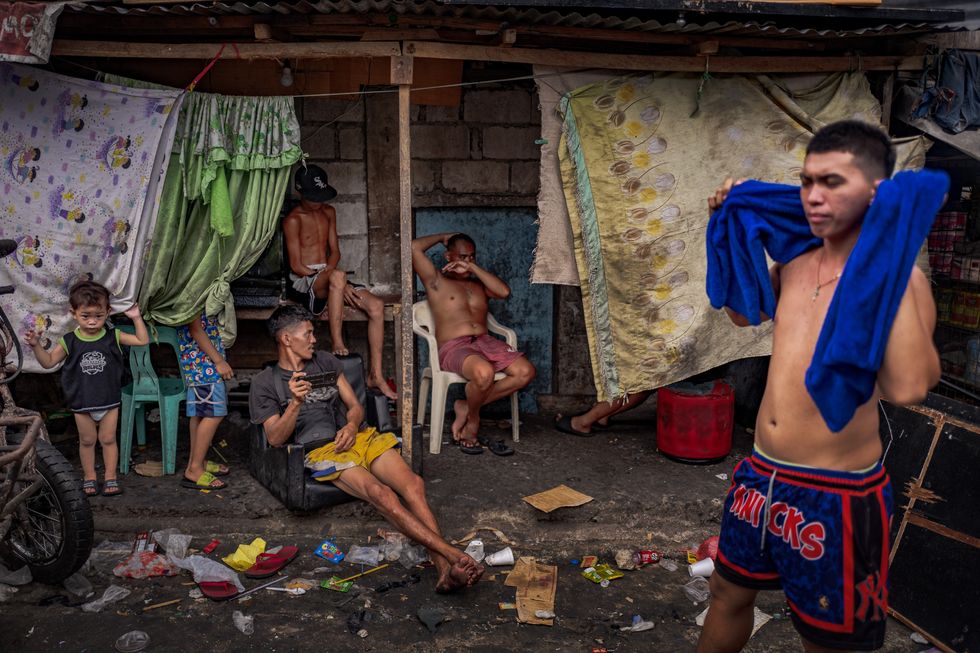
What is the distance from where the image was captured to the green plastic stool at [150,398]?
5.75m

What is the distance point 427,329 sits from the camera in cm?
648

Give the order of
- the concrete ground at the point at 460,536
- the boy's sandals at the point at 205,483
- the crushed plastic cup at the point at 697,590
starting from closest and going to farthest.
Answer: the concrete ground at the point at 460,536 → the crushed plastic cup at the point at 697,590 → the boy's sandals at the point at 205,483

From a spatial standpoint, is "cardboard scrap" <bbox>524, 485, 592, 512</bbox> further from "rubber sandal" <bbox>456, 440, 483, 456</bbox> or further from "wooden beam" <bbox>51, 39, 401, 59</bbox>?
"wooden beam" <bbox>51, 39, 401, 59</bbox>

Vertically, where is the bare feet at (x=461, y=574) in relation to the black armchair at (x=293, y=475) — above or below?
below

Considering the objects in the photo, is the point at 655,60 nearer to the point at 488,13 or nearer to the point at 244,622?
the point at 488,13

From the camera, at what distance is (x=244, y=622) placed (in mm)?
4223

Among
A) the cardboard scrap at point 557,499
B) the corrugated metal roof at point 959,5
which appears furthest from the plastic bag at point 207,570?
the corrugated metal roof at point 959,5

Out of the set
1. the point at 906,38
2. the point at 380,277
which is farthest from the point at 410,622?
the point at 906,38

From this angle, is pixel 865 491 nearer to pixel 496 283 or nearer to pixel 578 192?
pixel 578 192

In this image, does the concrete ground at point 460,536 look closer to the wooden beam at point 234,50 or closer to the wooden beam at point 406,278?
the wooden beam at point 406,278

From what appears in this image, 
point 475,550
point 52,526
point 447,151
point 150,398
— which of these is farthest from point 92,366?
point 447,151

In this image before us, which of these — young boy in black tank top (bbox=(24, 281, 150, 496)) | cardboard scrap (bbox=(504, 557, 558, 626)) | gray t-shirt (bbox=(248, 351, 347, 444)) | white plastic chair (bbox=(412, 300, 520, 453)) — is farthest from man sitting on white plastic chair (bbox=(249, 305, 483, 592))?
young boy in black tank top (bbox=(24, 281, 150, 496))

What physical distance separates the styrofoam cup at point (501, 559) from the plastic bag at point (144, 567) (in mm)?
1787

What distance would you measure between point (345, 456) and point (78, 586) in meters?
1.58
